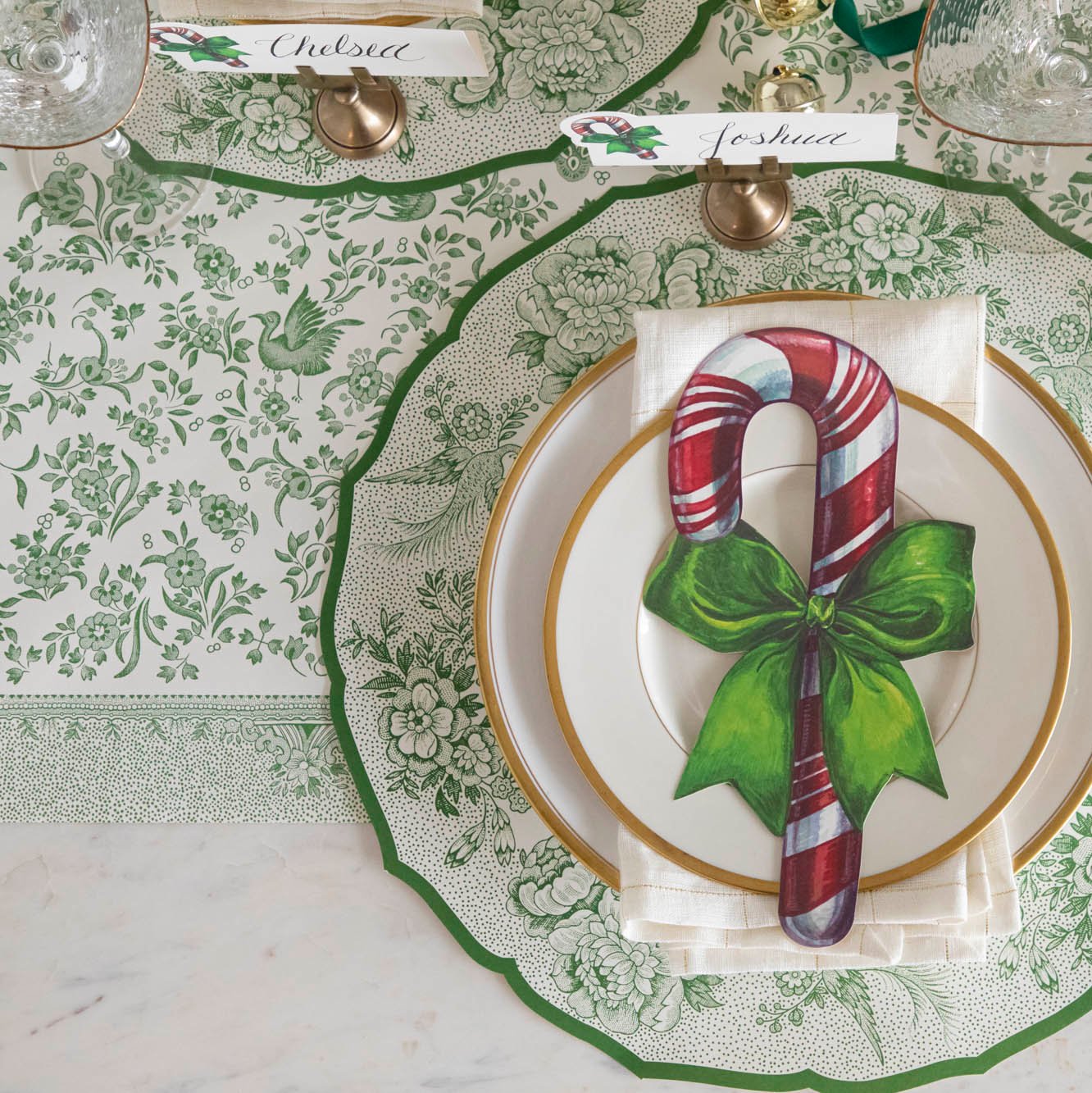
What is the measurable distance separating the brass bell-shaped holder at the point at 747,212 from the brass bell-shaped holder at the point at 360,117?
220mm

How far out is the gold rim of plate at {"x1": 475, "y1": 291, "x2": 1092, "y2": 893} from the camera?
1.79 feet

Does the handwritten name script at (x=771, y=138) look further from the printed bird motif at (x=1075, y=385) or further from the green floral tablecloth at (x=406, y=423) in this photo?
the printed bird motif at (x=1075, y=385)

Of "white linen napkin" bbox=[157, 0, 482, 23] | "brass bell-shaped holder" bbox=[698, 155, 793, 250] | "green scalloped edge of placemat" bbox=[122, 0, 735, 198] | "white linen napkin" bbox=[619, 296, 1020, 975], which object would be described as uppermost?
"white linen napkin" bbox=[157, 0, 482, 23]

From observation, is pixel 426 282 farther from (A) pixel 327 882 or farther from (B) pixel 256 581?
(A) pixel 327 882

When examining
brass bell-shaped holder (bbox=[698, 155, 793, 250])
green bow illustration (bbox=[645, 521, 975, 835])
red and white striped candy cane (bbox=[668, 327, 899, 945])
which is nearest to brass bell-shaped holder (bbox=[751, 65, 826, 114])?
brass bell-shaped holder (bbox=[698, 155, 793, 250])

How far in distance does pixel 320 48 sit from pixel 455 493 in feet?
0.94

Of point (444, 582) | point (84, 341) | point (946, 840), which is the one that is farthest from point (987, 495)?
point (84, 341)

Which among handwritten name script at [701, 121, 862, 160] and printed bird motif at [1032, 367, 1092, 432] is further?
printed bird motif at [1032, 367, 1092, 432]

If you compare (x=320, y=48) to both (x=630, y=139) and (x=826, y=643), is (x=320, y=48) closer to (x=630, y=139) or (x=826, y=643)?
(x=630, y=139)

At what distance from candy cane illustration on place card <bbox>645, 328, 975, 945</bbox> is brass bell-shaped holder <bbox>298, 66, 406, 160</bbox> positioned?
30cm

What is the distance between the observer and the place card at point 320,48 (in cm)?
54

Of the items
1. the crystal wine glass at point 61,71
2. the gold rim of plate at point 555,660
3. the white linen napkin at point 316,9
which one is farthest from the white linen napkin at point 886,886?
the crystal wine glass at point 61,71

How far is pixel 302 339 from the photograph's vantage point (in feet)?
2.24

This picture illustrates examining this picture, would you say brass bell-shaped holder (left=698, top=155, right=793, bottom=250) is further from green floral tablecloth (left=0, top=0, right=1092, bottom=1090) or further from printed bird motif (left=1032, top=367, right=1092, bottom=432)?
printed bird motif (left=1032, top=367, right=1092, bottom=432)
